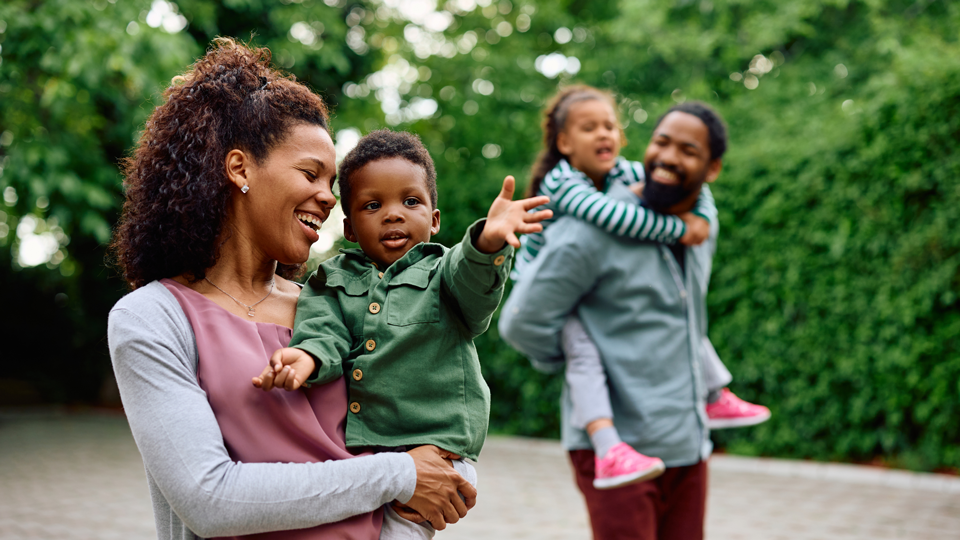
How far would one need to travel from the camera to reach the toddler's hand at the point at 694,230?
308 cm

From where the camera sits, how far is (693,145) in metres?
3.12

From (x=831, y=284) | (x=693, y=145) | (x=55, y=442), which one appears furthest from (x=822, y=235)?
(x=55, y=442)

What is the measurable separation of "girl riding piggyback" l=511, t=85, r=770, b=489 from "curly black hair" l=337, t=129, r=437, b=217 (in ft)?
3.96

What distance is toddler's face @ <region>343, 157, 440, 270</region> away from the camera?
1811mm

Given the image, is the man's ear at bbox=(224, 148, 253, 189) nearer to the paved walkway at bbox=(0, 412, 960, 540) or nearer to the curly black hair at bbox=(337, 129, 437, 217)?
the curly black hair at bbox=(337, 129, 437, 217)

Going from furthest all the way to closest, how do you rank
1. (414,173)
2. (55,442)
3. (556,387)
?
(55,442)
(556,387)
(414,173)

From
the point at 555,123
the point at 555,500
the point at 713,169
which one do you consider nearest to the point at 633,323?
the point at 713,169

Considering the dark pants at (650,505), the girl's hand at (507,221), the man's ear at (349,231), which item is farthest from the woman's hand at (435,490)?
the dark pants at (650,505)

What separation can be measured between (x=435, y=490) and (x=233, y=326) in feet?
1.79

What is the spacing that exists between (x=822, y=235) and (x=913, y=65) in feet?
5.47

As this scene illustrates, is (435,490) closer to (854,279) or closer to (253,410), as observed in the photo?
(253,410)

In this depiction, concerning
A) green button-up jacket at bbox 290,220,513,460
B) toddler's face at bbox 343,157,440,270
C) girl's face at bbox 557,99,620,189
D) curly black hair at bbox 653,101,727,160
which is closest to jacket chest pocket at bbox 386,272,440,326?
green button-up jacket at bbox 290,220,513,460

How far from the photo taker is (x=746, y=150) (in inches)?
316

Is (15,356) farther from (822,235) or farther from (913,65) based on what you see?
(913,65)
